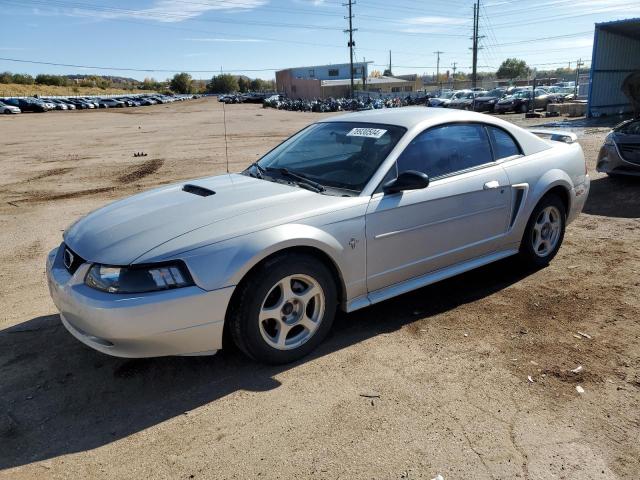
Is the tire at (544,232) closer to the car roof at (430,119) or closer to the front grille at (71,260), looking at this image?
the car roof at (430,119)

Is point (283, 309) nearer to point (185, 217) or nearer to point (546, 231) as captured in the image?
point (185, 217)

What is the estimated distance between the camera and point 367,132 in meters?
4.10

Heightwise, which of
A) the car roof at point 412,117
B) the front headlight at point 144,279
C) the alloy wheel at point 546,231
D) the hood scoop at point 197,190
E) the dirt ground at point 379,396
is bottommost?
the dirt ground at point 379,396

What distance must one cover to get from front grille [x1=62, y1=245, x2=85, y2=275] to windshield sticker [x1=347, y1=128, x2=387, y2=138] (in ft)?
7.43

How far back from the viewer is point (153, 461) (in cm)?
253

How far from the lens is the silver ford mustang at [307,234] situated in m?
2.90

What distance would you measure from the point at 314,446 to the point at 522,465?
3.35 feet

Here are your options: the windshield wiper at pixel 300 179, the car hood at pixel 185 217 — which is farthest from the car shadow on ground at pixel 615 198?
the car hood at pixel 185 217

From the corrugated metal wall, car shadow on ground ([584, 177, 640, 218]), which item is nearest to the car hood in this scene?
car shadow on ground ([584, 177, 640, 218])

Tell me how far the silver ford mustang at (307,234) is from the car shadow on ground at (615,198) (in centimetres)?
274

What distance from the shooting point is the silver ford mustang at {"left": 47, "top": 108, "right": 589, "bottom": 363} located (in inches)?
114

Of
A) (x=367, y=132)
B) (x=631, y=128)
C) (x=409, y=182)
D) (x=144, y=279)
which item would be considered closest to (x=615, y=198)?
(x=631, y=128)

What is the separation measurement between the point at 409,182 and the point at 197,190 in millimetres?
1623

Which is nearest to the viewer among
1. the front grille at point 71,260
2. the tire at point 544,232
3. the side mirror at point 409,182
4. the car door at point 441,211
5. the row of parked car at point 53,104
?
the front grille at point 71,260
